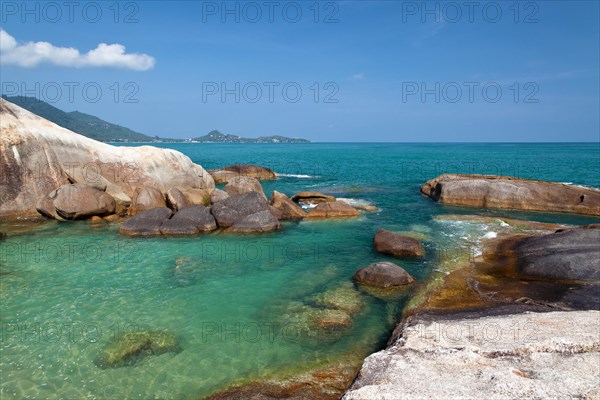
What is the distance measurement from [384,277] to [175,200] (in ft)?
51.4

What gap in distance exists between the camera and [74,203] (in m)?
22.5

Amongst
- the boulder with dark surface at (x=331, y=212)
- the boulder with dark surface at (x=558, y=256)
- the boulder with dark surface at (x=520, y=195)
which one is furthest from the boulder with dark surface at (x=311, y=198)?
the boulder with dark surface at (x=558, y=256)

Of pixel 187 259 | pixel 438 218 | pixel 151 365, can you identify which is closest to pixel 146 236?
pixel 187 259

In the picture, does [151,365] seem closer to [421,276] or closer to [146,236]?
[421,276]

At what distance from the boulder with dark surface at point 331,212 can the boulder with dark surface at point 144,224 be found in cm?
978

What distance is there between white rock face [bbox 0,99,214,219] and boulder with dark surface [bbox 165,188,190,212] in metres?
3.31

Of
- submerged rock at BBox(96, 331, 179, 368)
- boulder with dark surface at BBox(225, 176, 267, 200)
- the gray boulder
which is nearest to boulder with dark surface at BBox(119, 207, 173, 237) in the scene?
boulder with dark surface at BBox(225, 176, 267, 200)

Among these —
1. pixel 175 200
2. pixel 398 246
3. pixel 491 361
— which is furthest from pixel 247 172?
pixel 491 361

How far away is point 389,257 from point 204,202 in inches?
593

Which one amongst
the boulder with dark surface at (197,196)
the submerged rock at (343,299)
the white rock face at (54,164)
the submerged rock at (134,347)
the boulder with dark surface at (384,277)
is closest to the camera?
the submerged rock at (134,347)

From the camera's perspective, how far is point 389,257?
17406 millimetres

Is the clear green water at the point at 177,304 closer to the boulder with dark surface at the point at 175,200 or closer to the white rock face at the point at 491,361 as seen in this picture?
the white rock face at the point at 491,361

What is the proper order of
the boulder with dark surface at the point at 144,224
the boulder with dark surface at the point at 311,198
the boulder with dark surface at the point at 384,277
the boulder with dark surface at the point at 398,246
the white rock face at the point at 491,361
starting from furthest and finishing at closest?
the boulder with dark surface at the point at 311,198
the boulder with dark surface at the point at 144,224
the boulder with dark surface at the point at 398,246
the boulder with dark surface at the point at 384,277
the white rock face at the point at 491,361

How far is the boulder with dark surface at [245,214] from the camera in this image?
21.7 m
